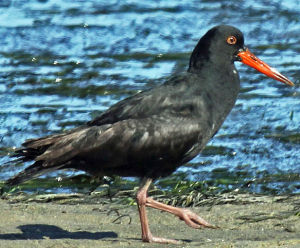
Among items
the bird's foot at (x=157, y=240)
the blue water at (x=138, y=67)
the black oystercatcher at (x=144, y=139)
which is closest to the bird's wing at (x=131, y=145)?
the black oystercatcher at (x=144, y=139)

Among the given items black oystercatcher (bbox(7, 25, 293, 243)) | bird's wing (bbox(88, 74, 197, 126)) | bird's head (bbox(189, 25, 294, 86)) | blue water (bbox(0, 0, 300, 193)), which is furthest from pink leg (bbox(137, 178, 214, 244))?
blue water (bbox(0, 0, 300, 193))

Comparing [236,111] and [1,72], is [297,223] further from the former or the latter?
[1,72]

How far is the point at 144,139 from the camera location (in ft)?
23.4

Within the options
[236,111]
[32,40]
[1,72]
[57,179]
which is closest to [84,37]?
[32,40]

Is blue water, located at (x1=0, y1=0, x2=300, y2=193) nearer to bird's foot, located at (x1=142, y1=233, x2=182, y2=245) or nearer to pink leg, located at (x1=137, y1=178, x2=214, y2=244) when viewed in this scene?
pink leg, located at (x1=137, y1=178, x2=214, y2=244)

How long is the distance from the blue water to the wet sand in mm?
889

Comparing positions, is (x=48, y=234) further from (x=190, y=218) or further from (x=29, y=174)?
(x=190, y=218)

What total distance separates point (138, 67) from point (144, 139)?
4842 millimetres

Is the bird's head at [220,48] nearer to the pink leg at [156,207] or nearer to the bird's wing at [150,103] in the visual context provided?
the bird's wing at [150,103]

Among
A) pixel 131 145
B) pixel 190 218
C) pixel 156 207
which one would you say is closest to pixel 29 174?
pixel 131 145

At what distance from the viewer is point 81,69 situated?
12039mm

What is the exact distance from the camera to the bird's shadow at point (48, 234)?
23.2 ft

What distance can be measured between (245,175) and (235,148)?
0.57m

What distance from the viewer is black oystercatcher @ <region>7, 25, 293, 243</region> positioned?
713cm
